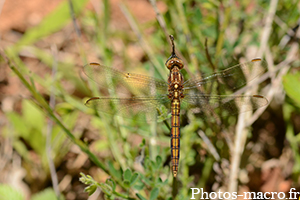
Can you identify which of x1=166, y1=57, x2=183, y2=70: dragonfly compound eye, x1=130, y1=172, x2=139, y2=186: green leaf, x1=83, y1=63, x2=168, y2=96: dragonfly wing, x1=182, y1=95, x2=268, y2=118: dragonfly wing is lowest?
x1=130, y1=172, x2=139, y2=186: green leaf

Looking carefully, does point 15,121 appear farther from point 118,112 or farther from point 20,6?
point 20,6

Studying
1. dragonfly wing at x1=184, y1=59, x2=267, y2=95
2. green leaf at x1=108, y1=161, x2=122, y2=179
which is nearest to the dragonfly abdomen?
dragonfly wing at x1=184, y1=59, x2=267, y2=95

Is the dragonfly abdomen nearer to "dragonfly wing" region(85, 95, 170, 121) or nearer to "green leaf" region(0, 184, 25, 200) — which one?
"dragonfly wing" region(85, 95, 170, 121)

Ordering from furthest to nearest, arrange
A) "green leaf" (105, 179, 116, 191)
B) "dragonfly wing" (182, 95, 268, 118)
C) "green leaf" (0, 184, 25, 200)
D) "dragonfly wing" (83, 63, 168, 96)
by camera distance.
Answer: "dragonfly wing" (83, 63, 168, 96) → "dragonfly wing" (182, 95, 268, 118) → "green leaf" (0, 184, 25, 200) → "green leaf" (105, 179, 116, 191)

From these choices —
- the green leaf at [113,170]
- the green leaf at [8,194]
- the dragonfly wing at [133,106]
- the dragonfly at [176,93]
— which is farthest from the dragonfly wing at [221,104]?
the green leaf at [8,194]

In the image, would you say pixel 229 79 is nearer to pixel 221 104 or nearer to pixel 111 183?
pixel 221 104

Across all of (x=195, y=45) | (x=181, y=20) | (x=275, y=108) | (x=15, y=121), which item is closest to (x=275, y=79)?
(x=275, y=108)

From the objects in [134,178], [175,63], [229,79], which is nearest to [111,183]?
[134,178]
